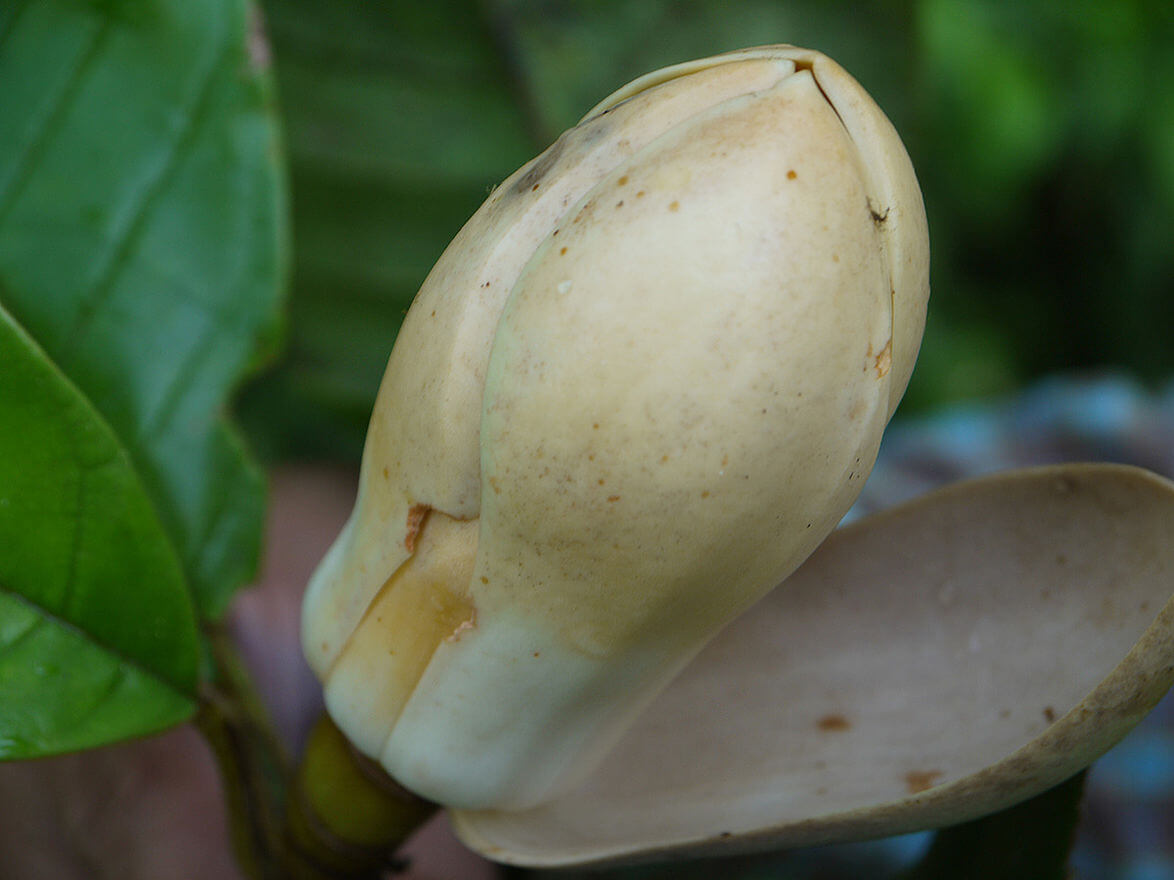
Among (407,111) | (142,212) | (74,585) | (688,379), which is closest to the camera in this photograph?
(688,379)

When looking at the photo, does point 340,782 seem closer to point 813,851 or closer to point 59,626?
point 59,626

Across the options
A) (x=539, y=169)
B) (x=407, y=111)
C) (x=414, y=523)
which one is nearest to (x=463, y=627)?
(x=414, y=523)

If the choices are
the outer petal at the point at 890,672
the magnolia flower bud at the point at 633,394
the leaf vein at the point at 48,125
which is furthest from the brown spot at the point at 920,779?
the leaf vein at the point at 48,125

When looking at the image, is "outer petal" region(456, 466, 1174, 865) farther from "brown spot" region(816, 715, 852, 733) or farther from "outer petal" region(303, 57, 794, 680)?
"outer petal" region(303, 57, 794, 680)

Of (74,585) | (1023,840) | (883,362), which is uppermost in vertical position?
(883,362)

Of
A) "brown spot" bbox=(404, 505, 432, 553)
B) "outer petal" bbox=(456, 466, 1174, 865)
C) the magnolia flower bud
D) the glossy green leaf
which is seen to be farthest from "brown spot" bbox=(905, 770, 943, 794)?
the glossy green leaf

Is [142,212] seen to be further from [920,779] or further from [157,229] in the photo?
[920,779]

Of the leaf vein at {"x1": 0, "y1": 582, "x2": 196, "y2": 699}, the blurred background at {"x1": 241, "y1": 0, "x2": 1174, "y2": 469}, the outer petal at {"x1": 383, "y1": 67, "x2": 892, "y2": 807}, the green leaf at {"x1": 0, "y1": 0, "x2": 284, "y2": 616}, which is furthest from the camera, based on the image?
the blurred background at {"x1": 241, "y1": 0, "x2": 1174, "y2": 469}

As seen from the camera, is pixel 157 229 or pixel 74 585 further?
pixel 157 229
